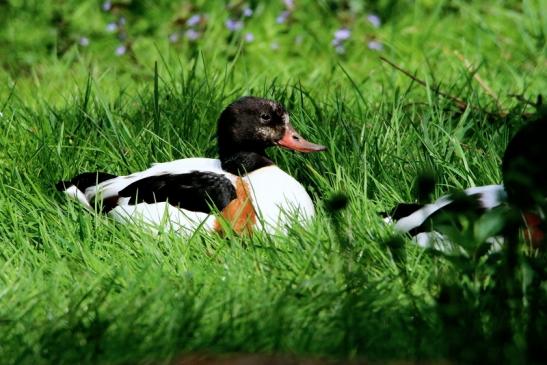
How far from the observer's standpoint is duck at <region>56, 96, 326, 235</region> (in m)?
4.52

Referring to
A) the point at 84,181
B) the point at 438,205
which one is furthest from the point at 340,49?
the point at 438,205

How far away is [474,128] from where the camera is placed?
521 cm

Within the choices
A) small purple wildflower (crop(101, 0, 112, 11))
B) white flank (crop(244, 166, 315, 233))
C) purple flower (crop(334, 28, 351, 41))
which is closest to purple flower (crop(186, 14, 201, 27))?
small purple wildflower (crop(101, 0, 112, 11))

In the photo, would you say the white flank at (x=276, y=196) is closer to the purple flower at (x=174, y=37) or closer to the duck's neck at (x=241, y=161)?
the duck's neck at (x=241, y=161)

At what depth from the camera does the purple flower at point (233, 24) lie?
7.25 meters

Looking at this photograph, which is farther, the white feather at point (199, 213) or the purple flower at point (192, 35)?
the purple flower at point (192, 35)

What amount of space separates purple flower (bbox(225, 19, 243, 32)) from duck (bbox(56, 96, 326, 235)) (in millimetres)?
2297

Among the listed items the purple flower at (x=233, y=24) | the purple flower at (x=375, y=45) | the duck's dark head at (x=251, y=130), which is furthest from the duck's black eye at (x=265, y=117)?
the purple flower at (x=375, y=45)

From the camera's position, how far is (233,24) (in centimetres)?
748

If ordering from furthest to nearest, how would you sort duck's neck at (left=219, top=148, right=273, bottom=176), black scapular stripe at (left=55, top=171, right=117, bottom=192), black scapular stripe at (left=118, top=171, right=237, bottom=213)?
1. duck's neck at (left=219, top=148, right=273, bottom=176)
2. black scapular stripe at (left=55, top=171, right=117, bottom=192)
3. black scapular stripe at (left=118, top=171, right=237, bottom=213)

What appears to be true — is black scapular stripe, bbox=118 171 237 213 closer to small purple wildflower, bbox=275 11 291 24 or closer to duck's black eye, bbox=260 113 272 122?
duck's black eye, bbox=260 113 272 122

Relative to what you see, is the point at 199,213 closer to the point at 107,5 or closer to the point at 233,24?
the point at 233,24

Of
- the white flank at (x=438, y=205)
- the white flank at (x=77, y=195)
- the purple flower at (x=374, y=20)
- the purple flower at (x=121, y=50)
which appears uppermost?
the white flank at (x=77, y=195)

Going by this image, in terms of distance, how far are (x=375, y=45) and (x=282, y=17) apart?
723 mm
